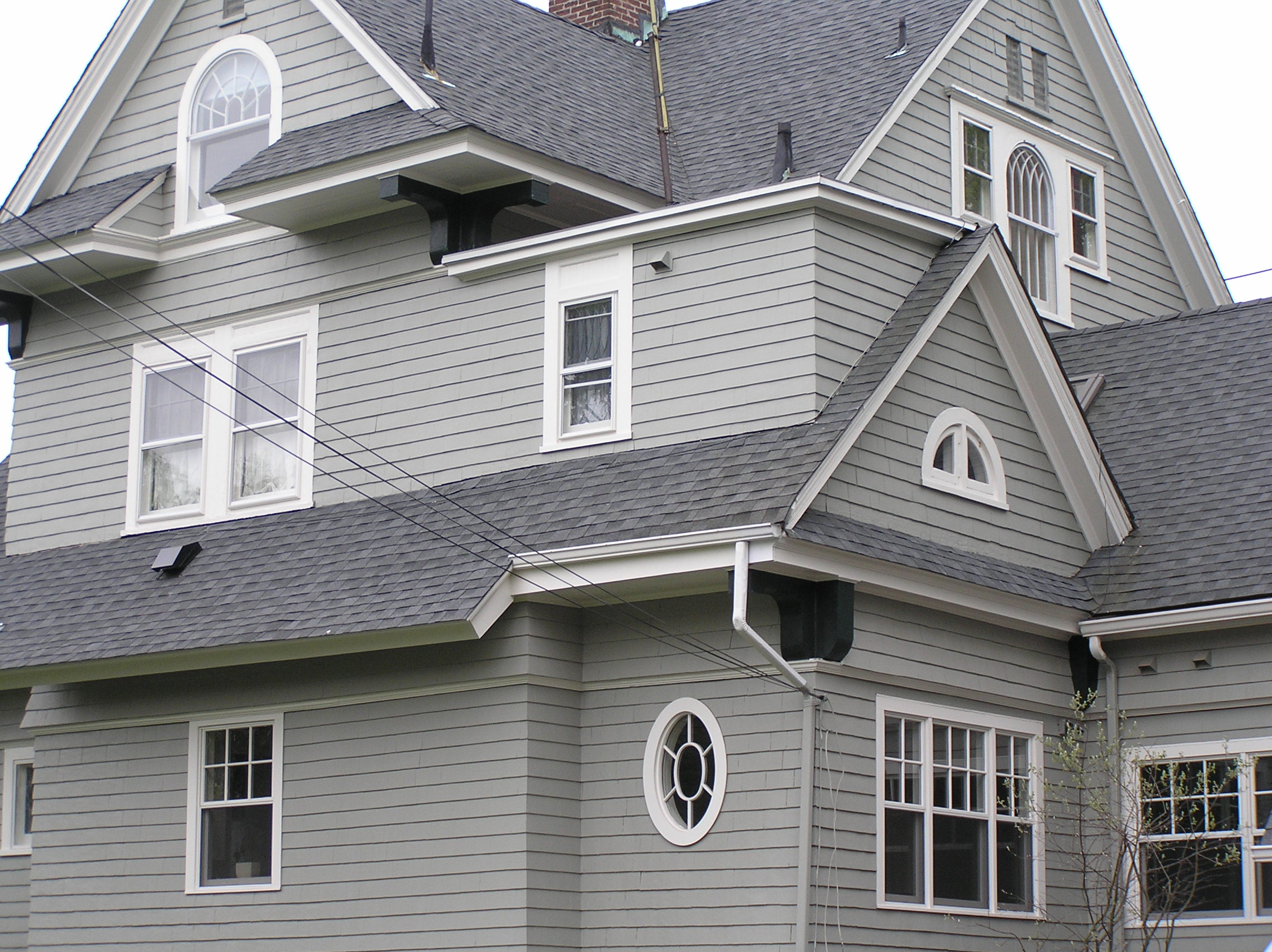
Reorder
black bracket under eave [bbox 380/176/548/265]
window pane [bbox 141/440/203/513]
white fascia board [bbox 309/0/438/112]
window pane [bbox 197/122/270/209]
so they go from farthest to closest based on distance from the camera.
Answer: window pane [bbox 197/122/270/209], window pane [bbox 141/440/203/513], white fascia board [bbox 309/0/438/112], black bracket under eave [bbox 380/176/548/265]

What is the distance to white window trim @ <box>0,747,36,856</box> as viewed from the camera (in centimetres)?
1753

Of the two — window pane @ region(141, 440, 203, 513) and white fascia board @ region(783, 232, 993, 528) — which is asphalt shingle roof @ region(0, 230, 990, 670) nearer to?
white fascia board @ region(783, 232, 993, 528)

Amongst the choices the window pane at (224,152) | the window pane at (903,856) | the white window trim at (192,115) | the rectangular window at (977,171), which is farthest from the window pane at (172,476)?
the rectangular window at (977,171)

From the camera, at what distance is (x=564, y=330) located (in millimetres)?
14711

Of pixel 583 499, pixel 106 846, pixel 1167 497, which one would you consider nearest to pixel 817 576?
pixel 583 499

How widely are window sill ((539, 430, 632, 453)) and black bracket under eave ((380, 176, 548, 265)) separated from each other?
6.28 ft

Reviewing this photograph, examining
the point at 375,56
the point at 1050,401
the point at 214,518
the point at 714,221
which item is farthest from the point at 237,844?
the point at 1050,401

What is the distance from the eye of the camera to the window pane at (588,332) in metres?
14.5

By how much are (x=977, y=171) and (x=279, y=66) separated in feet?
22.2

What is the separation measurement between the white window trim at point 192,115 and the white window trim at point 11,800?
5.26m

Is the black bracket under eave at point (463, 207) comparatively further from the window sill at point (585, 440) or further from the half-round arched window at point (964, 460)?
the half-round arched window at point (964, 460)

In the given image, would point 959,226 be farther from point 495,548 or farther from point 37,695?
point 37,695

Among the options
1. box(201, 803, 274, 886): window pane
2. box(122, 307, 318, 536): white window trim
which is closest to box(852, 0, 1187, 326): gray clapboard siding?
box(122, 307, 318, 536): white window trim

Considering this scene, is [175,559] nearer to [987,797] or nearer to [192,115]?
[192,115]
